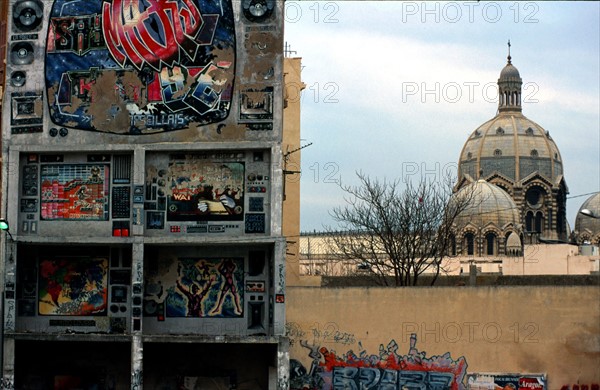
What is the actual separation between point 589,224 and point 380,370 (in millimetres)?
109645

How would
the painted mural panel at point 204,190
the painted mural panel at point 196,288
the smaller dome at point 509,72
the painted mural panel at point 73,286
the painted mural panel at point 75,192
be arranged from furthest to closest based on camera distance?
the smaller dome at point 509,72 < the painted mural panel at point 73,286 < the painted mural panel at point 196,288 < the painted mural panel at point 75,192 < the painted mural panel at point 204,190

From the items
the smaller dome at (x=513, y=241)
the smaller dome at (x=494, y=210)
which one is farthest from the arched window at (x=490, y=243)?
the smaller dome at (x=513, y=241)

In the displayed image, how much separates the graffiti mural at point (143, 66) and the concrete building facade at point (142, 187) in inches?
1.6

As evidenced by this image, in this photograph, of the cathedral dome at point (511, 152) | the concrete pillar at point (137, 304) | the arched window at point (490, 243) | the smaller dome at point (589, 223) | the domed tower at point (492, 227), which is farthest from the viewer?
the cathedral dome at point (511, 152)

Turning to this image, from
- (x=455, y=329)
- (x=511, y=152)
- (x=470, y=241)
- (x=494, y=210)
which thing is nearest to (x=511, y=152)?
(x=511, y=152)

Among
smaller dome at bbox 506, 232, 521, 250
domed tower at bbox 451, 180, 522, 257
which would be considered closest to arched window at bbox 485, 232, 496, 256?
domed tower at bbox 451, 180, 522, 257

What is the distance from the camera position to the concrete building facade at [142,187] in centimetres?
3531

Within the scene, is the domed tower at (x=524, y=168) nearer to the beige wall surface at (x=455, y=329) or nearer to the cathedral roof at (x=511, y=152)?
the cathedral roof at (x=511, y=152)

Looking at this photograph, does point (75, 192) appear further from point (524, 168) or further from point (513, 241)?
point (524, 168)

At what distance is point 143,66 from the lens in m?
36.0

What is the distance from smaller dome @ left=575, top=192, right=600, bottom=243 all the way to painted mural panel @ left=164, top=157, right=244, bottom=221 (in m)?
106

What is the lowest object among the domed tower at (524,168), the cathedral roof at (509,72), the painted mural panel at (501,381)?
the painted mural panel at (501,381)

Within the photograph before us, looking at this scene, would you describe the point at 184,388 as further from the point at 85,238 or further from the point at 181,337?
the point at 85,238

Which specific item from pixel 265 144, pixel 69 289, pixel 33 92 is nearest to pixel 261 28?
pixel 265 144
